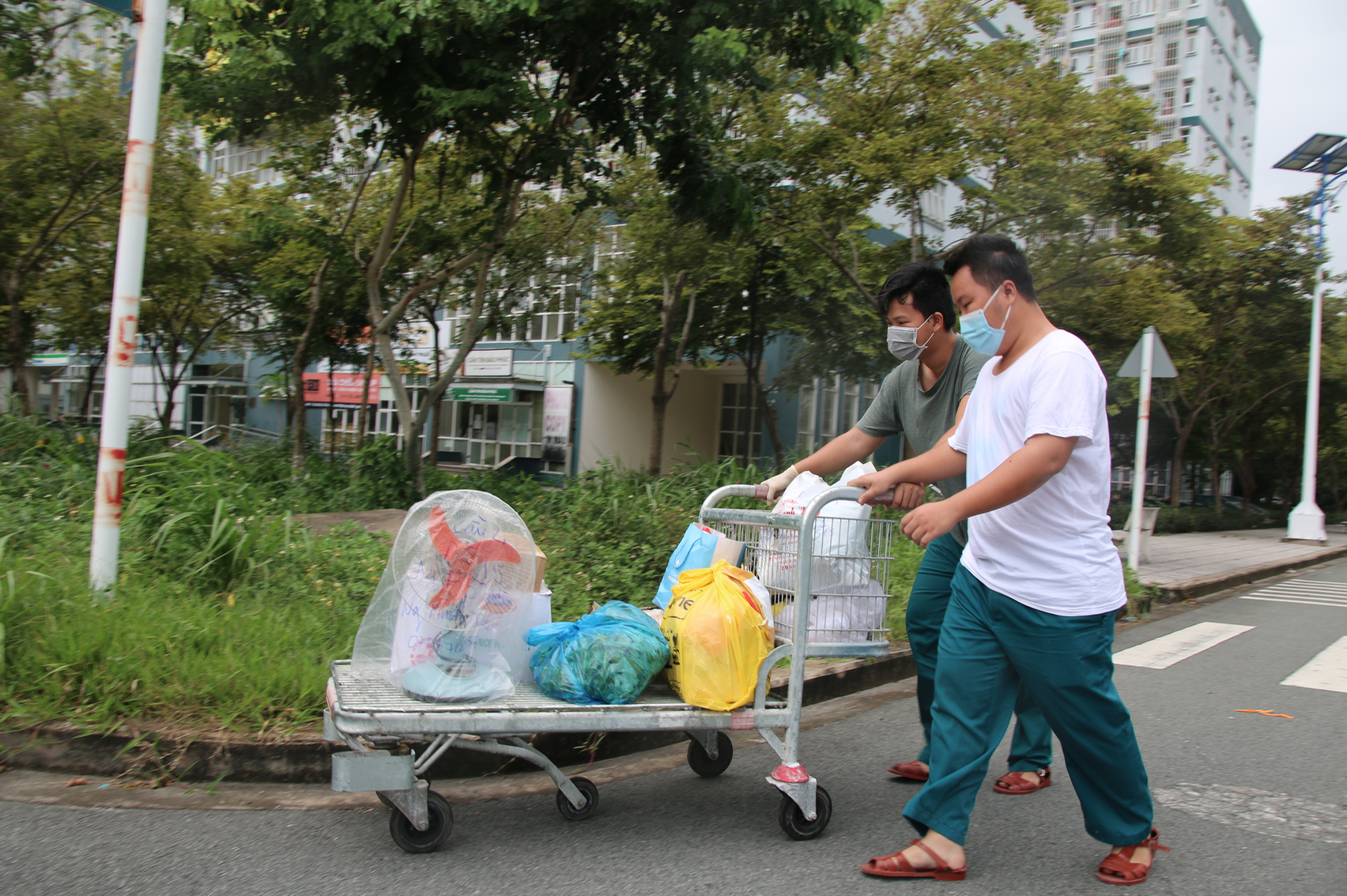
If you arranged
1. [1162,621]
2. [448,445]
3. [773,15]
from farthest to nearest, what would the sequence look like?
[448,445], [1162,621], [773,15]

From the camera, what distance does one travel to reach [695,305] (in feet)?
52.4

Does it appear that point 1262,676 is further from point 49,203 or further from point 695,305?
point 49,203

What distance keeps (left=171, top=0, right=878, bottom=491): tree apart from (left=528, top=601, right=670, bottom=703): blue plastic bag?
550cm

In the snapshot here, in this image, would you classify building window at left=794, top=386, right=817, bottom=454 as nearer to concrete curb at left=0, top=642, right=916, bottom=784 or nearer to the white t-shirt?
concrete curb at left=0, top=642, right=916, bottom=784

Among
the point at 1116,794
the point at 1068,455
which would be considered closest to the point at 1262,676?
the point at 1116,794

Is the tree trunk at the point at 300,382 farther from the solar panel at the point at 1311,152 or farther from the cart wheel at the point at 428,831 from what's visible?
the solar panel at the point at 1311,152

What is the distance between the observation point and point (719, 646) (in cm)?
300

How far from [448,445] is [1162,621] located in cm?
2422

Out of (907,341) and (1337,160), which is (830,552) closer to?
(907,341)

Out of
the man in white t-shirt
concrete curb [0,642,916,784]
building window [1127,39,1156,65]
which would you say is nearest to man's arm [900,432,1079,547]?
the man in white t-shirt

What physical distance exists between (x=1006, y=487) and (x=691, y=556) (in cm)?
129

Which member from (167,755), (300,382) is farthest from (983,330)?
(300,382)

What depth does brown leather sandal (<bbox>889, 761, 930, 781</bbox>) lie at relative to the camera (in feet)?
12.5

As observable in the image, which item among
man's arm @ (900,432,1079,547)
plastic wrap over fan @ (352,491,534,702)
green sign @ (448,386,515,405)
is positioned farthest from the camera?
green sign @ (448,386,515,405)
